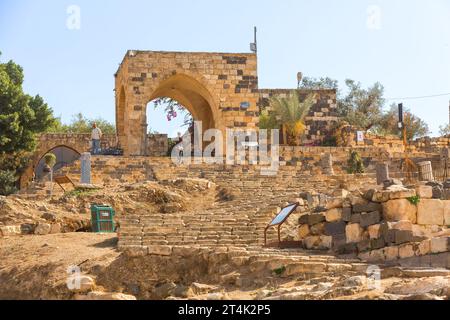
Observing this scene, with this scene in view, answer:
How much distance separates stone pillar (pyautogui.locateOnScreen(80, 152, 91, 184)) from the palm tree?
423 inches

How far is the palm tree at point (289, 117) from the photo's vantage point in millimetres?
36094

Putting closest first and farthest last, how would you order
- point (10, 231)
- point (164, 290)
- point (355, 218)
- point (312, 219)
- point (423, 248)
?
point (423, 248)
point (164, 290)
point (355, 218)
point (312, 219)
point (10, 231)

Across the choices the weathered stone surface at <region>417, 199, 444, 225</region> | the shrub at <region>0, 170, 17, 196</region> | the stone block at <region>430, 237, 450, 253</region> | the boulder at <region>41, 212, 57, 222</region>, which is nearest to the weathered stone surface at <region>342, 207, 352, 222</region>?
the weathered stone surface at <region>417, 199, 444, 225</region>

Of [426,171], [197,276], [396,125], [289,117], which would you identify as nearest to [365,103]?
[396,125]

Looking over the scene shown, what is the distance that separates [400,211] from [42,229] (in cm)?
841

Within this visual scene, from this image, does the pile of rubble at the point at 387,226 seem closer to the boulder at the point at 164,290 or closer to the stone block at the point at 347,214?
the stone block at the point at 347,214

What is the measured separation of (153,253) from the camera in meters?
17.2

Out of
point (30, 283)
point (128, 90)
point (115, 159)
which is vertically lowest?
point (30, 283)

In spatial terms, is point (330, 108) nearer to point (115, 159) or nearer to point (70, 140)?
point (70, 140)

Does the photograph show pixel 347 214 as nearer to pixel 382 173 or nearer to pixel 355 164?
→ pixel 382 173

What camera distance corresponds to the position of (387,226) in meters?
15.9
